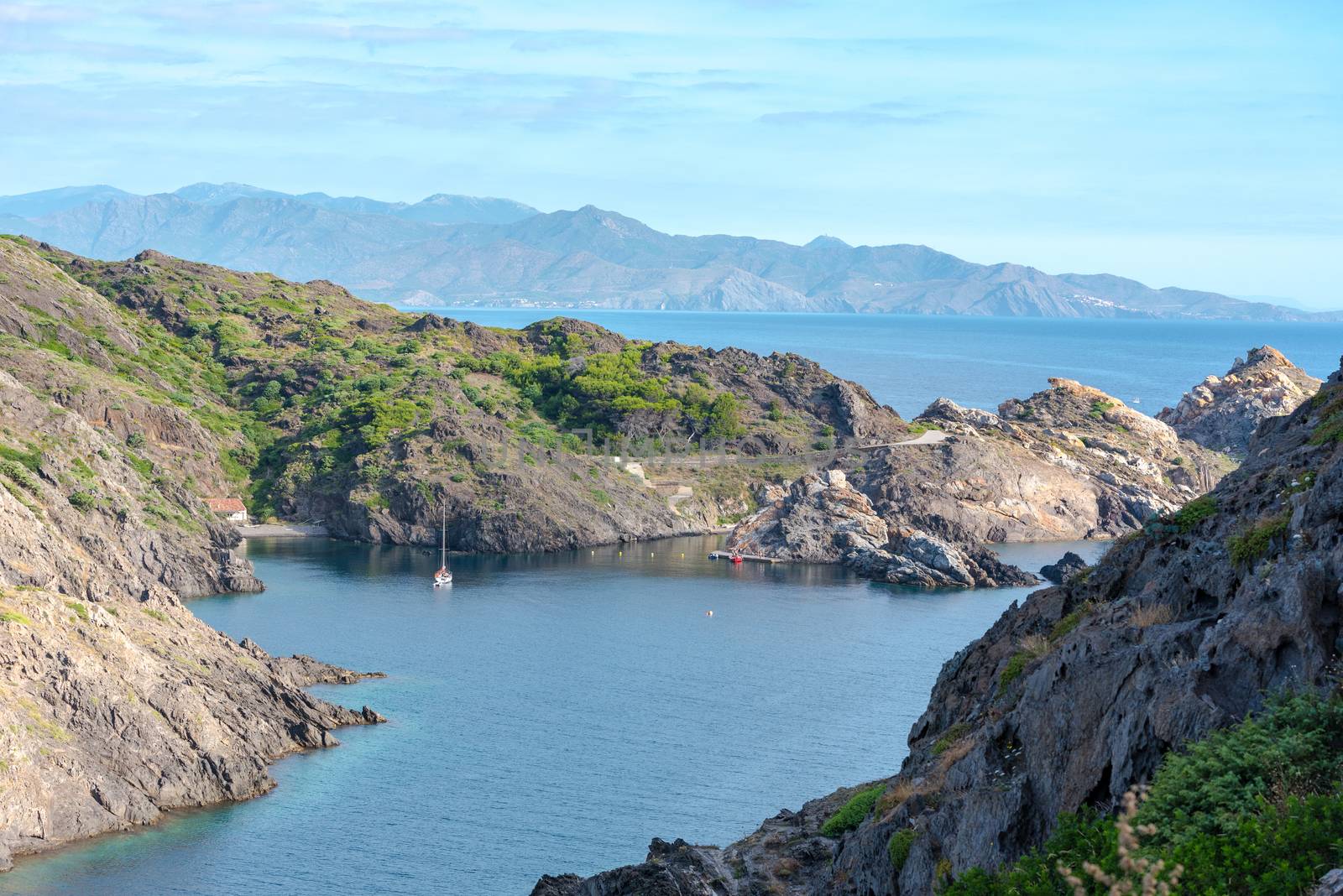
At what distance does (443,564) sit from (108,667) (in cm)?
6376

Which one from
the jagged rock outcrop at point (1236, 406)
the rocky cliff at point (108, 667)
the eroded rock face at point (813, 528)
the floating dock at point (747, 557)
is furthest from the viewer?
the jagged rock outcrop at point (1236, 406)

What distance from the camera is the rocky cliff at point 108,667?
196 feet

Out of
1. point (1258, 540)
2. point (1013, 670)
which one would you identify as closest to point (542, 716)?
point (1013, 670)

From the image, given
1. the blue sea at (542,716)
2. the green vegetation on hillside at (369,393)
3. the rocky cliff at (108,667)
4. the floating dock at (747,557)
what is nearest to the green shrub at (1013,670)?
the blue sea at (542,716)

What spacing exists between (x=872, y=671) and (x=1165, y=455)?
94096 millimetres

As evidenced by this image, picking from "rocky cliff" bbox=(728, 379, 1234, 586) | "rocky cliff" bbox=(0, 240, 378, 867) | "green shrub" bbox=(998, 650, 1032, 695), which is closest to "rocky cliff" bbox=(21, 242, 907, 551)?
"rocky cliff" bbox=(728, 379, 1234, 586)

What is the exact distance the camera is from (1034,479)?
514ft

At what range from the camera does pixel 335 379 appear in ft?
566

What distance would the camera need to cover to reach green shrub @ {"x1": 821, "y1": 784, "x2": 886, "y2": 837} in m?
46.8

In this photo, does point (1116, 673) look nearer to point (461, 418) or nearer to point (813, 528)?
point (813, 528)

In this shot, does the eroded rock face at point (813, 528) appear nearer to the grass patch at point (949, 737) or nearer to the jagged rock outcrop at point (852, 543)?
the jagged rock outcrop at point (852, 543)

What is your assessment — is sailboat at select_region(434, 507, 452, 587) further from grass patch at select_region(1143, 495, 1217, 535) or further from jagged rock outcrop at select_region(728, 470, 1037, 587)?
grass patch at select_region(1143, 495, 1217, 535)

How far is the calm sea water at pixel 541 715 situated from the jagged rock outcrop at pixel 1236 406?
2485 inches

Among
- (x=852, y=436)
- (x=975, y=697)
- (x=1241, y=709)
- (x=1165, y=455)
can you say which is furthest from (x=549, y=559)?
(x=1241, y=709)
